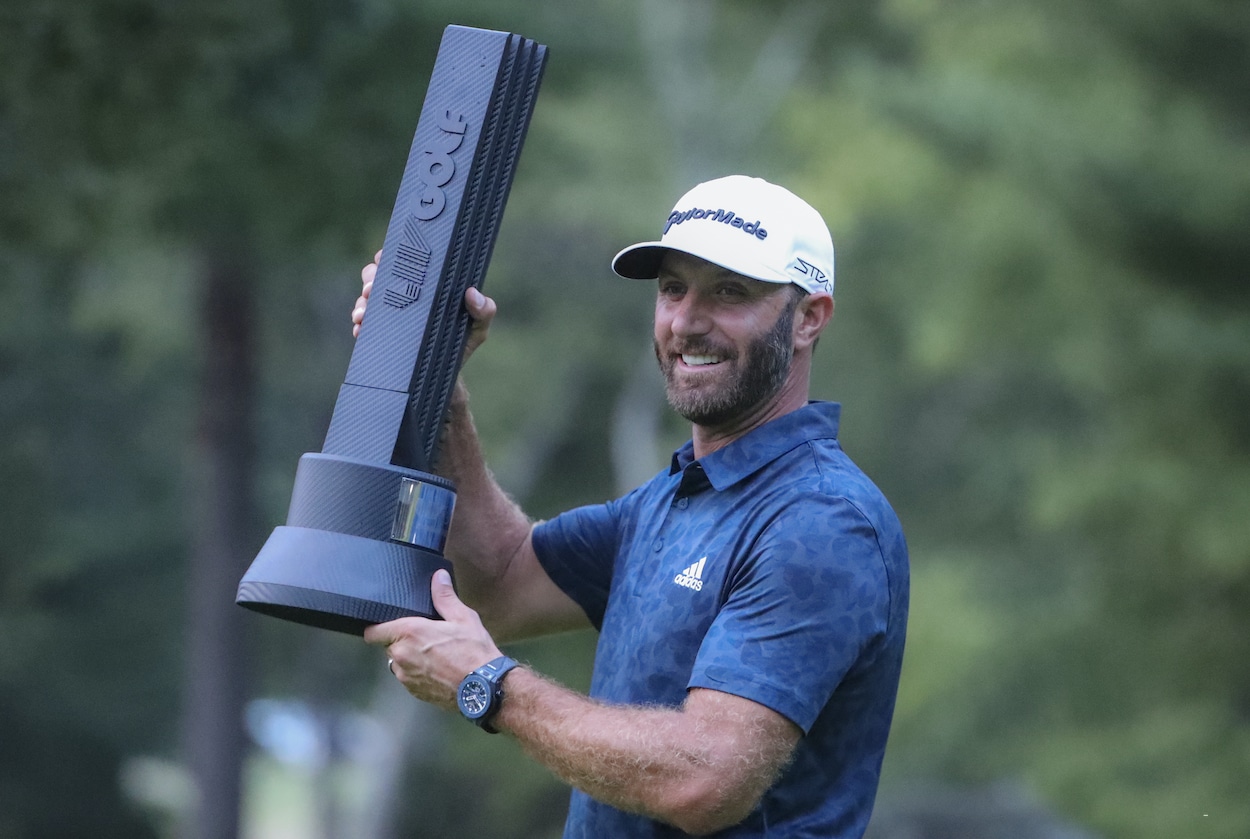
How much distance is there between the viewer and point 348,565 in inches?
124

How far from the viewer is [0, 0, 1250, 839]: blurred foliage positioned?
37.7 feet

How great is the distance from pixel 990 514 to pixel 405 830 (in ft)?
32.1

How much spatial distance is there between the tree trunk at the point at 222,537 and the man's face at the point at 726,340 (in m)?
13.9

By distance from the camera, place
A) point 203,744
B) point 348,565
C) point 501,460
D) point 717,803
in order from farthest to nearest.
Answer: point 501,460 < point 203,744 < point 348,565 < point 717,803

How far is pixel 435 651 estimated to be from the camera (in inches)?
122

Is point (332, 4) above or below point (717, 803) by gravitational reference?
above

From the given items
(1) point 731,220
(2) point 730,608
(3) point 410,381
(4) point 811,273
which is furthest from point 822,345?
(2) point 730,608

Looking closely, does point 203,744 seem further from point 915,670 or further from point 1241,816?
point 1241,816

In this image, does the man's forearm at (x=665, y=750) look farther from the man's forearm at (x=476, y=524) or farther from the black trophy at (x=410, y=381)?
the man's forearm at (x=476, y=524)

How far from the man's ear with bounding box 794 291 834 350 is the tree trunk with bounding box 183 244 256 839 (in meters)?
13.9

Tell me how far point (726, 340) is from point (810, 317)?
0.75 ft

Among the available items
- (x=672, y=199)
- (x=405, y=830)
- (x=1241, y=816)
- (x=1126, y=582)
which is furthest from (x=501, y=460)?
(x=1241, y=816)

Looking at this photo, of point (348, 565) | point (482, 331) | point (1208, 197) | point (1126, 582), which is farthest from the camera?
point (1126, 582)

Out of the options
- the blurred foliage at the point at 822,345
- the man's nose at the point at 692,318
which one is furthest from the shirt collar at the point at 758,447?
the blurred foliage at the point at 822,345
